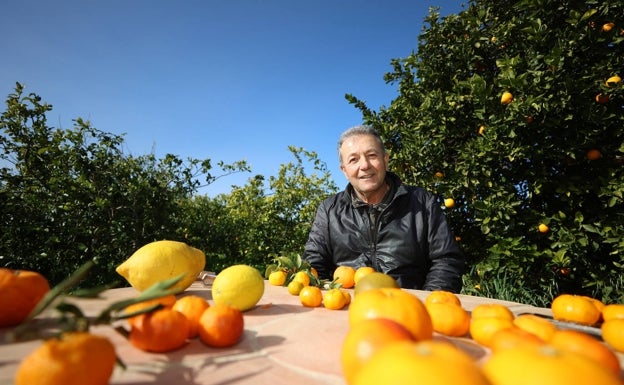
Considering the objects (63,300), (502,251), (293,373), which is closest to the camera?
(63,300)

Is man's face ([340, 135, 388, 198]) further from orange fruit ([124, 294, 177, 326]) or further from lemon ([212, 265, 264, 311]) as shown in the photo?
orange fruit ([124, 294, 177, 326])

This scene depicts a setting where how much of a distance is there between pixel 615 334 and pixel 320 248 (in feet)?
9.42

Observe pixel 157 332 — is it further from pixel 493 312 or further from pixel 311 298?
pixel 493 312

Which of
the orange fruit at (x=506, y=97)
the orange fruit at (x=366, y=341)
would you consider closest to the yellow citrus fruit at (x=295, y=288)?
the orange fruit at (x=366, y=341)

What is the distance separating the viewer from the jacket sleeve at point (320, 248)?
3.57m

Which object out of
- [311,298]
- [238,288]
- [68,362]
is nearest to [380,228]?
[311,298]

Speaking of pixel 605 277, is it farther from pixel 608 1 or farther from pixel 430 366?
pixel 430 366

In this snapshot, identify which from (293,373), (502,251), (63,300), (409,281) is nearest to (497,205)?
(502,251)

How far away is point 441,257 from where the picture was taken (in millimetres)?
3168

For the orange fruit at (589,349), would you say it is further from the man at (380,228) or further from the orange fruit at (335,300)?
the man at (380,228)

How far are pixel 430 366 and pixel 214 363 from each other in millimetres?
715

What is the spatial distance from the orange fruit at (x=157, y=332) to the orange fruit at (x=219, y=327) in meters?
0.08

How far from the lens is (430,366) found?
49 centimetres

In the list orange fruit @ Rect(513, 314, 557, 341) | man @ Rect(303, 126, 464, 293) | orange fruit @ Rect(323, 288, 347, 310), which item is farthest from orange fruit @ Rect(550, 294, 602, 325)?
man @ Rect(303, 126, 464, 293)
